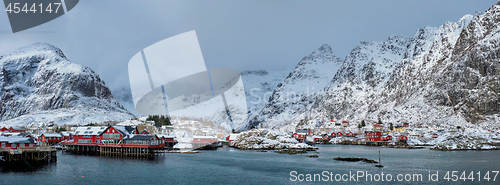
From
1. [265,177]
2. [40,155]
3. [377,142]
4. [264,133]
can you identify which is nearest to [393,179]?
[265,177]

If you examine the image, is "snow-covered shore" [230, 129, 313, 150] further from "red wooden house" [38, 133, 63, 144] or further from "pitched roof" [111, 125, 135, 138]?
"red wooden house" [38, 133, 63, 144]

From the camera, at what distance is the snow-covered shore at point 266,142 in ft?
455

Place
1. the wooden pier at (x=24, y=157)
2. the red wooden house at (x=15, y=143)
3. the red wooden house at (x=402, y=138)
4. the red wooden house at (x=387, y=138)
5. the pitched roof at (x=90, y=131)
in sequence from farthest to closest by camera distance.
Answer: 1. the red wooden house at (x=387, y=138)
2. the red wooden house at (x=402, y=138)
3. the pitched roof at (x=90, y=131)
4. the red wooden house at (x=15, y=143)
5. the wooden pier at (x=24, y=157)

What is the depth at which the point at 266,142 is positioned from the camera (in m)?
143

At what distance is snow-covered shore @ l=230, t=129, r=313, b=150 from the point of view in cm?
13854

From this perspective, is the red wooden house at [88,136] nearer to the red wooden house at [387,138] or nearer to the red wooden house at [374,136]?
the red wooden house at [374,136]

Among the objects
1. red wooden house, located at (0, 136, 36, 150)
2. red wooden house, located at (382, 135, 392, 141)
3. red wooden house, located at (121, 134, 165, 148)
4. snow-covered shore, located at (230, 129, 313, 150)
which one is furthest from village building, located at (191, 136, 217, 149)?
red wooden house, located at (382, 135, 392, 141)

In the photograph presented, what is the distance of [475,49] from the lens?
623 feet

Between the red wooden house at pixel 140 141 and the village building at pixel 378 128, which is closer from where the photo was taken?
the red wooden house at pixel 140 141

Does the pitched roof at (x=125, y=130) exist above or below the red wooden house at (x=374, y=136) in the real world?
above

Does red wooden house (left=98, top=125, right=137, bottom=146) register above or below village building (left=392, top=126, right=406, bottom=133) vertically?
above

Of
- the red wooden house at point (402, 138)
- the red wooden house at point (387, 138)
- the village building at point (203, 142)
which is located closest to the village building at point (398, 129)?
the red wooden house at point (387, 138)

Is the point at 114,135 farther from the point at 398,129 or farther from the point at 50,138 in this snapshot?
the point at 398,129

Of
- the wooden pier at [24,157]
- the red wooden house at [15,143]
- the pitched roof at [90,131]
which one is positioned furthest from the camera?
the pitched roof at [90,131]
